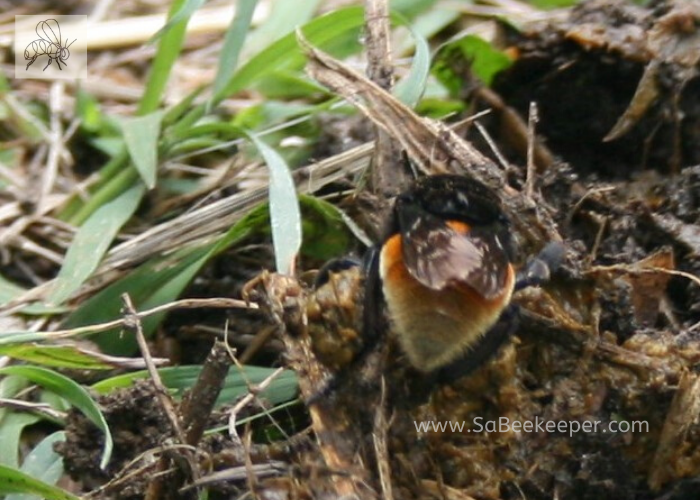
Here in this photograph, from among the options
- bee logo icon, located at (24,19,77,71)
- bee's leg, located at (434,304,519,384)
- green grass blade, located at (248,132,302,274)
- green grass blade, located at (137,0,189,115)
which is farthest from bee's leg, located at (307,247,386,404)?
bee logo icon, located at (24,19,77,71)

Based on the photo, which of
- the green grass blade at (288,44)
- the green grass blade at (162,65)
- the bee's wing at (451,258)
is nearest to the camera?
the bee's wing at (451,258)

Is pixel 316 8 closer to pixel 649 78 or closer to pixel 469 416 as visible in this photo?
pixel 649 78

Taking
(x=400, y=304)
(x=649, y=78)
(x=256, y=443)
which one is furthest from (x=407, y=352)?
(x=649, y=78)

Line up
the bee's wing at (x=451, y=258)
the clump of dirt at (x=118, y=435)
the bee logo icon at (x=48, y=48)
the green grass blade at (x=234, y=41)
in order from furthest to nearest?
the bee logo icon at (x=48, y=48) < the green grass blade at (x=234, y=41) < the clump of dirt at (x=118, y=435) < the bee's wing at (x=451, y=258)

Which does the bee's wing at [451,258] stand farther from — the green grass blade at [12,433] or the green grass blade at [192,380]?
the green grass blade at [12,433]

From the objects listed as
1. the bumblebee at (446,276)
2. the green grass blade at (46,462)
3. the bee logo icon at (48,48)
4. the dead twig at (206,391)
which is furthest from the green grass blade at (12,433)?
the bee logo icon at (48,48)

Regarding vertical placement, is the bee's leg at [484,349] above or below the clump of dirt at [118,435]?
above

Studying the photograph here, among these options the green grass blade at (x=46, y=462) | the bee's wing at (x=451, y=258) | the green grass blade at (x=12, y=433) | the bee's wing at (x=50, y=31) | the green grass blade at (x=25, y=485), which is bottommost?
the green grass blade at (x=46, y=462)

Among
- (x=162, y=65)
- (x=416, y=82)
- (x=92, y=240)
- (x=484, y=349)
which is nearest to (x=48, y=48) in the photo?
(x=162, y=65)
